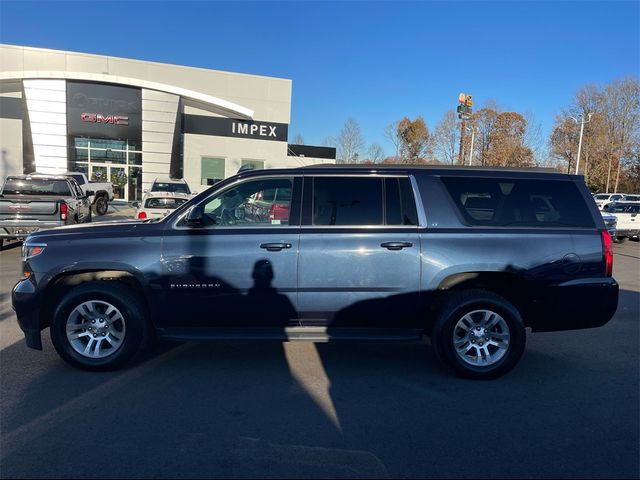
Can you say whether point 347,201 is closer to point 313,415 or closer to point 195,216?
point 195,216

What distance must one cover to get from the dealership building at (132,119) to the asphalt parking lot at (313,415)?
20048 mm

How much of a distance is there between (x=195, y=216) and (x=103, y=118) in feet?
83.8

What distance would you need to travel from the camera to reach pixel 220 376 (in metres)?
4.46

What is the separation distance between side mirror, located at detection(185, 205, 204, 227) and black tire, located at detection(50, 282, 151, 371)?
91 centimetres

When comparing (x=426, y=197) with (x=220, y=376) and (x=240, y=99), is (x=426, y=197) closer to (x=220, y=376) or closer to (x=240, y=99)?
(x=220, y=376)

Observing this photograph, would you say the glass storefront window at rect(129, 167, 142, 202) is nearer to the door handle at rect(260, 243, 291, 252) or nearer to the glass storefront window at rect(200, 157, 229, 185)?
the glass storefront window at rect(200, 157, 229, 185)

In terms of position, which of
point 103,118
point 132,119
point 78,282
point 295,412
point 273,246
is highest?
point 132,119

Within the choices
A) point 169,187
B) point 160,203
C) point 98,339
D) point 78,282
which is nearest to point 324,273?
point 98,339

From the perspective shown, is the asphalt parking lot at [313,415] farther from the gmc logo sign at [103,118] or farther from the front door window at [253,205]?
the gmc logo sign at [103,118]

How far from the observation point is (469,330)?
453 centimetres

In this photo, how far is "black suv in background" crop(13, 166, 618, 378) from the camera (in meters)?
4.41

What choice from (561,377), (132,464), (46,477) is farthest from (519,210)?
(46,477)

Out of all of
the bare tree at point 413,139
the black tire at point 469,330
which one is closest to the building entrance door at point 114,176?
the black tire at point 469,330

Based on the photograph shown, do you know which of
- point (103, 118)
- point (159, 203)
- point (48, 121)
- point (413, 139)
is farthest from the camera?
point (413, 139)
